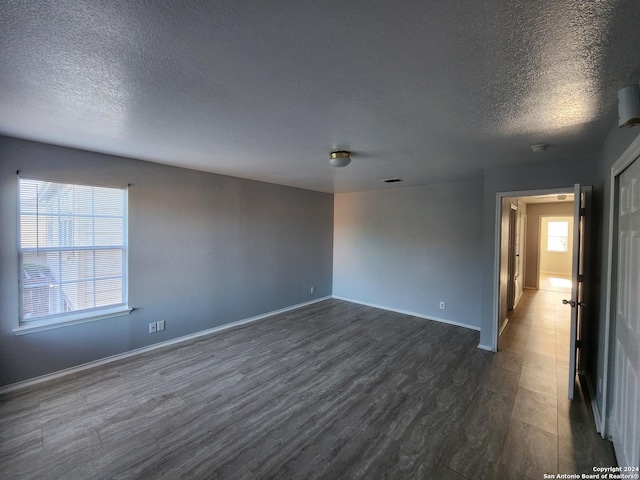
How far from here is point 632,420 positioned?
1497 mm

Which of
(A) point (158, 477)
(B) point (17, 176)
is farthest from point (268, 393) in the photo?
(B) point (17, 176)

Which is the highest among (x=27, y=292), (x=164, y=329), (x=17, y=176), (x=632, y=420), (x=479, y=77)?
(x=479, y=77)

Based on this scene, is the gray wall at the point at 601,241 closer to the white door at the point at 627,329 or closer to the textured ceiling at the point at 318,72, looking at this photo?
the textured ceiling at the point at 318,72

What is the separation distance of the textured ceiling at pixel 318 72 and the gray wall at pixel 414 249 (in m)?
1.95

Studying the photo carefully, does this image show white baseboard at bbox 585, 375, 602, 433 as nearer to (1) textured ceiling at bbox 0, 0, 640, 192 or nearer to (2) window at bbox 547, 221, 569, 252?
(1) textured ceiling at bbox 0, 0, 640, 192

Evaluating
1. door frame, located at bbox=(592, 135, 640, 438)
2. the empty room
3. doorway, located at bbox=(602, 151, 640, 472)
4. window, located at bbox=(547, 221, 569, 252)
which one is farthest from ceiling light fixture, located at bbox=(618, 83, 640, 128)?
window, located at bbox=(547, 221, 569, 252)

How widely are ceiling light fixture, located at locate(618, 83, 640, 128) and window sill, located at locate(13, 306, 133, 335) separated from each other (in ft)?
15.1

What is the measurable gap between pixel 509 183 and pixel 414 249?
6.48 ft

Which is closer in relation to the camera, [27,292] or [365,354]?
[27,292]

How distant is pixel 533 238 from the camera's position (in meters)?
7.66

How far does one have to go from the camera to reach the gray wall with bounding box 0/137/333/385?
266 cm

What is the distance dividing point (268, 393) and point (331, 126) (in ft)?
8.36

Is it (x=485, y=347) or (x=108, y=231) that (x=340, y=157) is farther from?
(x=485, y=347)

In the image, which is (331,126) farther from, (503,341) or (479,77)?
(503,341)
